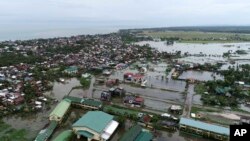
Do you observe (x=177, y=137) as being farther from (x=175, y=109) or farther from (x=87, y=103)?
(x=87, y=103)

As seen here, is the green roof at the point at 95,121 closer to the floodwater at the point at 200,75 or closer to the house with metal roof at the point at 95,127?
the house with metal roof at the point at 95,127

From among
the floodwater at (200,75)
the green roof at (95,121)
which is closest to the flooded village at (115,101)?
the green roof at (95,121)

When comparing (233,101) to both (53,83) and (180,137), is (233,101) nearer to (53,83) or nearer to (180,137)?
(180,137)

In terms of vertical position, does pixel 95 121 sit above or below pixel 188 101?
above

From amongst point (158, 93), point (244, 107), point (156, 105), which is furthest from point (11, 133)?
point (244, 107)

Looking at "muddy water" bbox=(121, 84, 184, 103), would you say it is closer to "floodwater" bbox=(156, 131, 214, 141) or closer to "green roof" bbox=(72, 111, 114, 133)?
"floodwater" bbox=(156, 131, 214, 141)

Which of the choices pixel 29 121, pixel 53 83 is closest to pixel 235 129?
pixel 29 121

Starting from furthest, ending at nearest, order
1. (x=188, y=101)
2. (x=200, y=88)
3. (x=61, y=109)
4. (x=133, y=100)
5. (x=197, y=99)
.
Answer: (x=200, y=88) < (x=197, y=99) < (x=188, y=101) < (x=133, y=100) < (x=61, y=109)

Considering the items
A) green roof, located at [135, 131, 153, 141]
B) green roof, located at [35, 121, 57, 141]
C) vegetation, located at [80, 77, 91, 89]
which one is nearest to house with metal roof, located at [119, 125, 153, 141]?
green roof, located at [135, 131, 153, 141]
